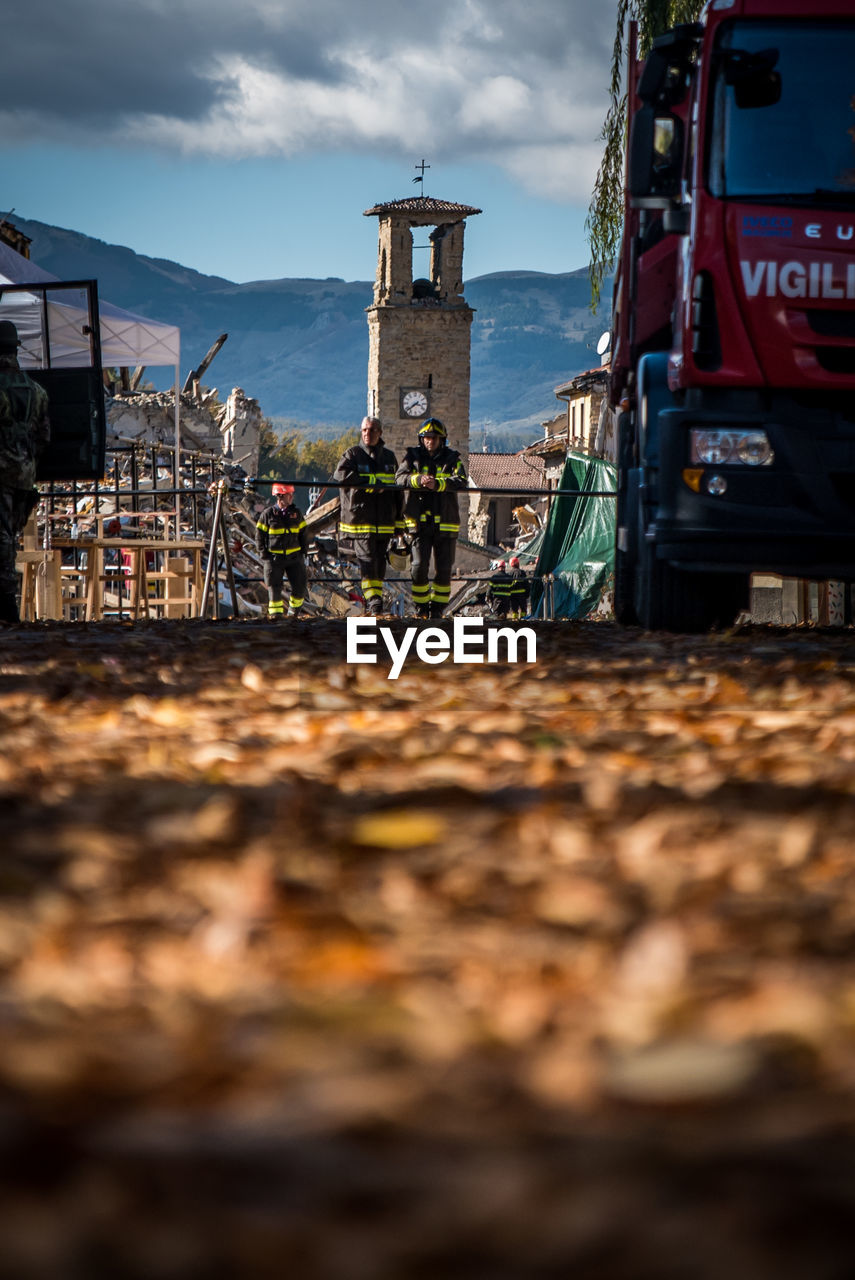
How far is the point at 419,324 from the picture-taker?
85.6m

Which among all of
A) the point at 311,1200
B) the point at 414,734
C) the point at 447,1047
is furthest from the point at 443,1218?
the point at 414,734

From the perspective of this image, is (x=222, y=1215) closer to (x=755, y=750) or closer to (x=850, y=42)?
(x=755, y=750)

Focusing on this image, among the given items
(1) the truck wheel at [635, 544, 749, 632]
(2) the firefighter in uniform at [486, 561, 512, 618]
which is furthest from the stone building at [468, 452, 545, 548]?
(1) the truck wheel at [635, 544, 749, 632]

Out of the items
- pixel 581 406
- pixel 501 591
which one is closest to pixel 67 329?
pixel 501 591

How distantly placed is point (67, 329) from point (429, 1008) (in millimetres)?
19449

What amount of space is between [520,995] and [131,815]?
1.47m

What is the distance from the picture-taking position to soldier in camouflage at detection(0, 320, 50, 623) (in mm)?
12234

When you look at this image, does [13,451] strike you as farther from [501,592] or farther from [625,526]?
[501,592]

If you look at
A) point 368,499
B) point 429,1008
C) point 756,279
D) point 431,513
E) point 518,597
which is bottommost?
point 518,597

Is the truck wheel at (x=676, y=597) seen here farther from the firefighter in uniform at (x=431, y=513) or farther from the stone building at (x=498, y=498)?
the stone building at (x=498, y=498)

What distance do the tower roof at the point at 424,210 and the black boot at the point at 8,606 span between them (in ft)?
248

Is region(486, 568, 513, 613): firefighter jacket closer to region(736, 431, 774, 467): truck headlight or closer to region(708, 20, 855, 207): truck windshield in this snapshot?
region(736, 431, 774, 467): truck headlight

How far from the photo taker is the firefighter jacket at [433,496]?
48.4 ft

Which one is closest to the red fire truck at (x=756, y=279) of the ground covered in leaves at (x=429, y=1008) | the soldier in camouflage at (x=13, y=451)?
the ground covered in leaves at (x=429, y=1008)
